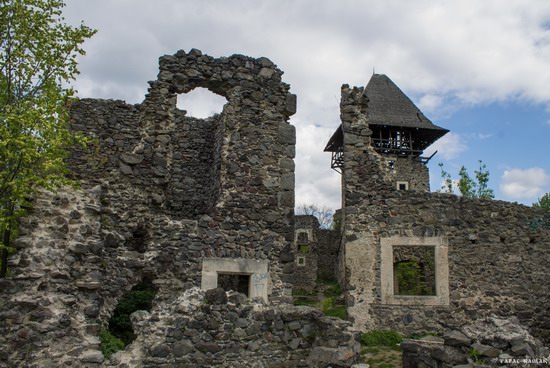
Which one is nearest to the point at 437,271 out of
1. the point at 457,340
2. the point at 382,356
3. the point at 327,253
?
the point at 382,356

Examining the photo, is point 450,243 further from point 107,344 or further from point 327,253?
point 327,253

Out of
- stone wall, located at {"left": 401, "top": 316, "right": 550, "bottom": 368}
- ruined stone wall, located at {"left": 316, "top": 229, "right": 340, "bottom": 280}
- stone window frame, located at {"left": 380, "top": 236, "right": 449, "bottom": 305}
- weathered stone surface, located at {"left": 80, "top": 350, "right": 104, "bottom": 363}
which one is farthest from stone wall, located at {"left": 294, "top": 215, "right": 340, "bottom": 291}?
weathered stone surface, located at {"left": 80, "top": 350, "right": 104, "bottom": 363}

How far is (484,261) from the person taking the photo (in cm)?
1158

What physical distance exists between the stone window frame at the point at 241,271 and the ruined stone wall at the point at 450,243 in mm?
3263

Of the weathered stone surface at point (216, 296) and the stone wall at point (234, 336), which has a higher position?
the weathered stone surface at point (216, 296)

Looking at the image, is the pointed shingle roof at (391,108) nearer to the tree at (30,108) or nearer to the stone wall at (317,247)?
the stone wall at (317,247)

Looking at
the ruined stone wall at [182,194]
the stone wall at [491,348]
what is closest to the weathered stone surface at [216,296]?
the ruined stone wall at [182,194]

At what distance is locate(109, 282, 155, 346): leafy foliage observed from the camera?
9.67m

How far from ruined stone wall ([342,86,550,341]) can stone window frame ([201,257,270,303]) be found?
128 inches

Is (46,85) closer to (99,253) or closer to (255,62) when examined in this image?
(99,253)

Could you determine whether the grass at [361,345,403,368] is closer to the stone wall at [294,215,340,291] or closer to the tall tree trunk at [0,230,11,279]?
the tall tree trunk at [0,230,11,279]

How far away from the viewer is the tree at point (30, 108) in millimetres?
6113

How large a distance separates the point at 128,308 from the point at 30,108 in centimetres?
514

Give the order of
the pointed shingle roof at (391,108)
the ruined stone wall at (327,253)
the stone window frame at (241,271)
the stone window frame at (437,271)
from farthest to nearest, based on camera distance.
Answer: the pointed shingle roof at (391,108) < the ruined stone wall at (327,253) < the stone window frame at (437,271) < the stone window frame at (241,271)
